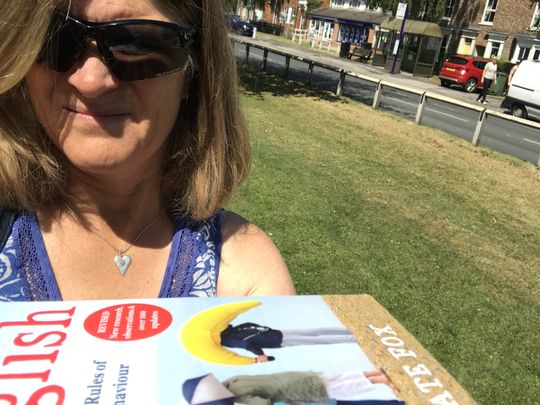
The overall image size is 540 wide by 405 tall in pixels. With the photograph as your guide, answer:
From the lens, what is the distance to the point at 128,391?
27.9 inches

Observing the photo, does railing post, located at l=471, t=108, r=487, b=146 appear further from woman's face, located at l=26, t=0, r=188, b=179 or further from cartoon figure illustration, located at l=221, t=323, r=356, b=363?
cartoon figure illustration, located at l=221, t=323, r=356, b=363

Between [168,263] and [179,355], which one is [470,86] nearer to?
[168,263]

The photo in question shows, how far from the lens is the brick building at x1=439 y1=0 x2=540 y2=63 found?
104 ft

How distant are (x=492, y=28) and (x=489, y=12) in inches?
52.5

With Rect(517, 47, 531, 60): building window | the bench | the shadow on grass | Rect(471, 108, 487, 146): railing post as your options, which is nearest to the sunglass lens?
Rect(471, 108, 487, 146): railing post

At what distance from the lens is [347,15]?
160 feet

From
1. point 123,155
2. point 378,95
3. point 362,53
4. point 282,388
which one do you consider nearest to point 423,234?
point 123,155

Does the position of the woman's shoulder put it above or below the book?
below

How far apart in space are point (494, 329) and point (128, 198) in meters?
3.92

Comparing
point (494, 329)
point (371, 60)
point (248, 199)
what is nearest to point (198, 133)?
point (494, 329)

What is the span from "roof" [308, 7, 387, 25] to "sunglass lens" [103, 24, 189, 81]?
45.7 metres

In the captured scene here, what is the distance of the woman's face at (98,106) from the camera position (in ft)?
3.66

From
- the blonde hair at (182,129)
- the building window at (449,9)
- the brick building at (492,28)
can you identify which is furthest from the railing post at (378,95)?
the building window at (449,9)

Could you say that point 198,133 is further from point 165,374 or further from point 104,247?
point 165,374
